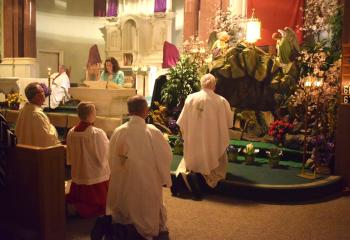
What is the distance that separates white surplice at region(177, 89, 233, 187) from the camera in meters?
5.41

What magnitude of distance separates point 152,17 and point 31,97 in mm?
12518

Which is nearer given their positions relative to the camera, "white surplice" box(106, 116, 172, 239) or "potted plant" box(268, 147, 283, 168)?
"white surplice" box(106, 116, 172, 239)

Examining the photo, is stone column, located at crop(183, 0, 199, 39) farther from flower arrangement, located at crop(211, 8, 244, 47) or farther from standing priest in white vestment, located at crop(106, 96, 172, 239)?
standing priest in white vestment, located at crop(106, 96, 172, 239)

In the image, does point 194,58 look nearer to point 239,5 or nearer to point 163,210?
point 239,5

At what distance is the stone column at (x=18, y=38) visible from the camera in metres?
14.8

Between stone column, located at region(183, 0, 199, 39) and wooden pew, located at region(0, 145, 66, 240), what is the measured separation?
30.8ft

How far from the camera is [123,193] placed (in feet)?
12.0

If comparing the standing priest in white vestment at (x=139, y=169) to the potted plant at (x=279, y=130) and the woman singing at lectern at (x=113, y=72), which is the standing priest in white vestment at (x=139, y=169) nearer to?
the potted plant at (x=279, y=130)

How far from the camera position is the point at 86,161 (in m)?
4.43

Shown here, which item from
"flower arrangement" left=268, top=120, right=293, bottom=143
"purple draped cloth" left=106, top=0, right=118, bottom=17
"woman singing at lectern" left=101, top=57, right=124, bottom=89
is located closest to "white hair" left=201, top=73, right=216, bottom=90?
"flower arrangement" left=268, top=120, right=293, bottom=143

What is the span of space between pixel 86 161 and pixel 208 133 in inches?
70.9

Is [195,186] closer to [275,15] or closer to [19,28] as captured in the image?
[275,15]

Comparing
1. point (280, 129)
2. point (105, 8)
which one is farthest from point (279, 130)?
point (105, 8)

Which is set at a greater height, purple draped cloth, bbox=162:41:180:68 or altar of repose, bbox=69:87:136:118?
purple draped cloth, bbox=162:41:180:68
